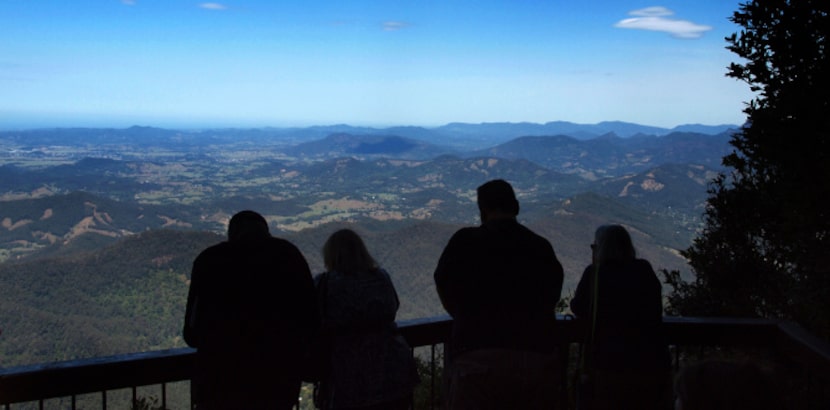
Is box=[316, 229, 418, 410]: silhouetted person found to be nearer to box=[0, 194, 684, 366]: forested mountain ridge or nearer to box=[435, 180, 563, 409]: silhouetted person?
box=[435, 180, 563, 409]: silhouetted person

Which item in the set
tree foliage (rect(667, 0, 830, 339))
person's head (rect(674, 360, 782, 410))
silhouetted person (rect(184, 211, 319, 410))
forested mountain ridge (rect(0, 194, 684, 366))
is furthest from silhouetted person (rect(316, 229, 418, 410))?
forested mountain ridge (rect(0, 194, 684, 366))

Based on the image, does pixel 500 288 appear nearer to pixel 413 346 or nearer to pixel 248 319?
pixel 413 346

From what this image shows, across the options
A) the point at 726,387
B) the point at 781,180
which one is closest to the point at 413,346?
the point at 726,387

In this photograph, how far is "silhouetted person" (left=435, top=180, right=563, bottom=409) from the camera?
2.72 meters

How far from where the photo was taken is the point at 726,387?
178 cm

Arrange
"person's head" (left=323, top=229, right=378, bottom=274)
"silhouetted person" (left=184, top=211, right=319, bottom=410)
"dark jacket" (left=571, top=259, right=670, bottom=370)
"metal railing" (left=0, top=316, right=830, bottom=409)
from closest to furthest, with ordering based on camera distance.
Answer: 1. "metal railing" (left=0, top=316, right=830, bottom=409)
2. "silhouetted person" (left=184, top=211, right=319, bottom=410)
3. "person's head" (left=323, top=229, right=378, bottom=274)
4. "dark jacket" (left=571, top=259, right=670, bottom=370)

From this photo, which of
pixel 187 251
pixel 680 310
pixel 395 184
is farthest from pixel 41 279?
pixel 395 184

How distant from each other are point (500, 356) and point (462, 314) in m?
0.26

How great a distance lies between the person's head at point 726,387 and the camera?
5.73ft

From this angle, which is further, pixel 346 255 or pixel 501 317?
pixel 346 255

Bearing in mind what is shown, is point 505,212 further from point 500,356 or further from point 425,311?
point 425,311

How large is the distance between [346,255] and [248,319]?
0.54 meters

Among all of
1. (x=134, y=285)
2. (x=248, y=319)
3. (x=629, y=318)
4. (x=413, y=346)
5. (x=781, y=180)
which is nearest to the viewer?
(x=248, y=319)

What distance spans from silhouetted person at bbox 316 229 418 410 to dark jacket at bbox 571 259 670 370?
103cm
